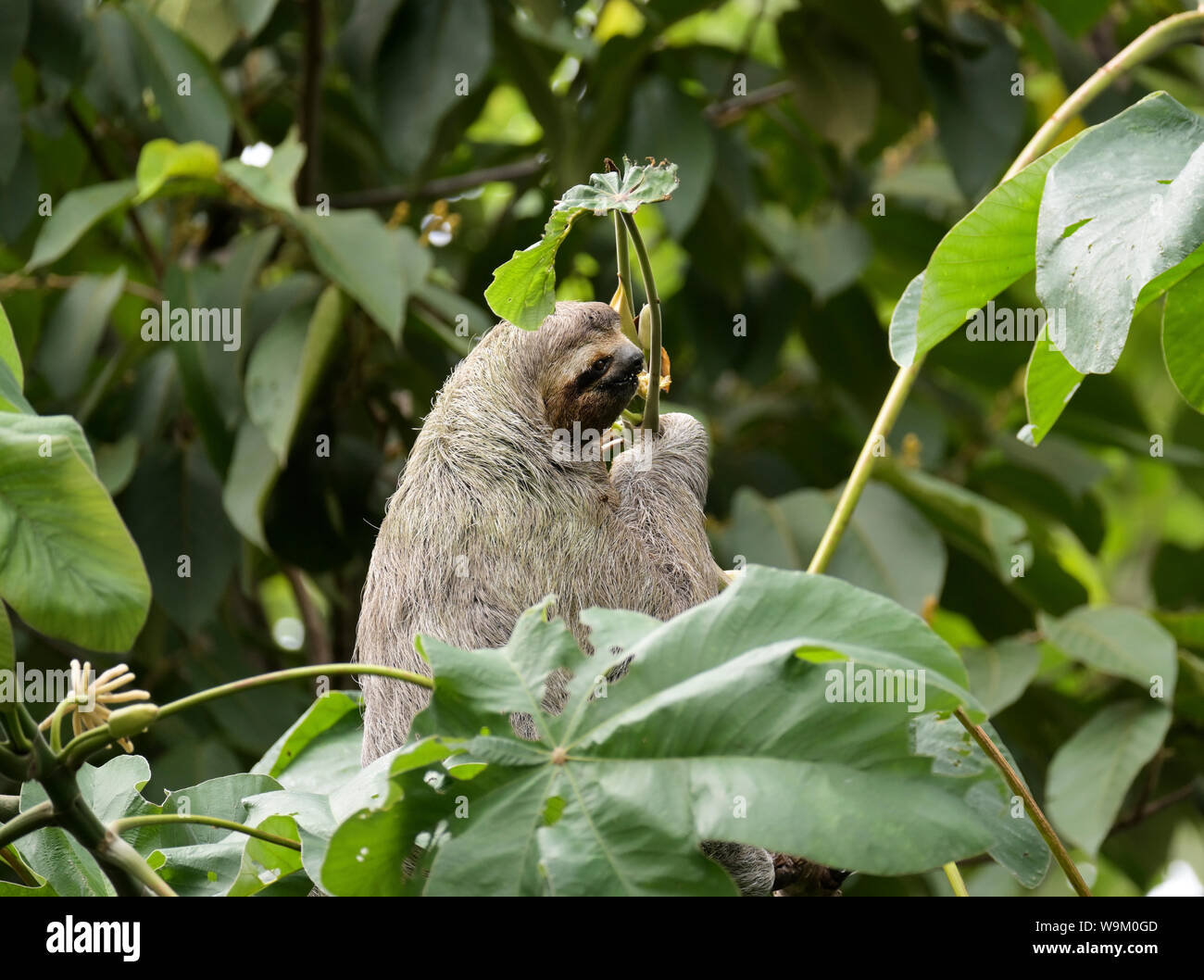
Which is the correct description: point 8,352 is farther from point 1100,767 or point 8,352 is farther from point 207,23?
point 1100,767

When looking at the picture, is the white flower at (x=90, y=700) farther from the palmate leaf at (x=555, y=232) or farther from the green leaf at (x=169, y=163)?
the green leaf at (x=169, y=163)

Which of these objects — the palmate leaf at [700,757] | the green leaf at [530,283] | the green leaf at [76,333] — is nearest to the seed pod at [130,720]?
the palmate leaf at [700,757]

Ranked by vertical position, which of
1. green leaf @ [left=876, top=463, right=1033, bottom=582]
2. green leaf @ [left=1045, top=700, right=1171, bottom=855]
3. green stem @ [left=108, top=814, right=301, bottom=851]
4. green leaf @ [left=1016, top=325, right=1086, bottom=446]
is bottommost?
green leaf @ [left=1045, top=700, right=1171, bottom=855]

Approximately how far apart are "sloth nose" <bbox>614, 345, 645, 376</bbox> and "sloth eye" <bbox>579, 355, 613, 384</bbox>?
0.02m

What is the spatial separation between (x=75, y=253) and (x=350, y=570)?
4.75 ft

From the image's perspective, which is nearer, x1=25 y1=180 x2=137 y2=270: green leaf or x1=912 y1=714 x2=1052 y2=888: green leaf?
x1=912 y1=714 x2=1052 y2=888: green leaf

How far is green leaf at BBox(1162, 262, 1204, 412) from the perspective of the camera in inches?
69.7

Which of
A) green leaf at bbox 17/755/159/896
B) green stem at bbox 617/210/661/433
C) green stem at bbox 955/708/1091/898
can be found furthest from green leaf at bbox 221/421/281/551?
green stem at bbox 955/708/1091/898

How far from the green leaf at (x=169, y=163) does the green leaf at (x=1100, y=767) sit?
2700 millimetres

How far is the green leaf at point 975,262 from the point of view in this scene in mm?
1603

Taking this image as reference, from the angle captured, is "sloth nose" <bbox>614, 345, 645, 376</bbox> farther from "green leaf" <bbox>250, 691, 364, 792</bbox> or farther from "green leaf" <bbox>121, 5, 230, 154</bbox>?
"green leaf" <bbox>121, 5, 230, 154</bbox>

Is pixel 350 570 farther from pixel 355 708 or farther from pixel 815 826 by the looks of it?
pixel 815 826

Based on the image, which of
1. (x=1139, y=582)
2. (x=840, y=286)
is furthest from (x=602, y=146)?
(x=1139, y=582)

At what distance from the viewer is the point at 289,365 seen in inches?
128
